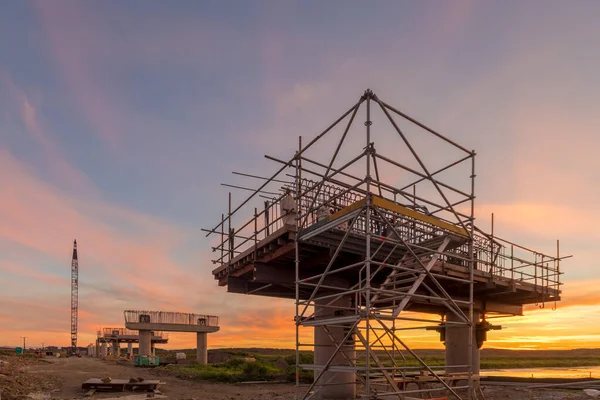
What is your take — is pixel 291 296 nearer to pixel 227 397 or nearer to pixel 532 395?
pixel 227 397

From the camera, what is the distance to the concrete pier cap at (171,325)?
44656 millimetres

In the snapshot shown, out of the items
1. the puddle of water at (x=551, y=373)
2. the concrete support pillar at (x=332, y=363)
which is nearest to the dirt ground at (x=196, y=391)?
the concrete support pillar at (x=332, y=363)

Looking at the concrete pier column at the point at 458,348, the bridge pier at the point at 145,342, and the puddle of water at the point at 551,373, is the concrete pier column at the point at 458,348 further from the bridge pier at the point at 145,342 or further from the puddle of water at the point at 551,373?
the bridge pier at the point at 145,342

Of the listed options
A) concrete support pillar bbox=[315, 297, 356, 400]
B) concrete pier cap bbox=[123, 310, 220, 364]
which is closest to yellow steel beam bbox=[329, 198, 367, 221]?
concrete support pillar bbox=[315, 297, 356, 400]

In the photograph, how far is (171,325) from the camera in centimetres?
4481

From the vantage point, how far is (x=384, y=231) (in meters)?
16.8

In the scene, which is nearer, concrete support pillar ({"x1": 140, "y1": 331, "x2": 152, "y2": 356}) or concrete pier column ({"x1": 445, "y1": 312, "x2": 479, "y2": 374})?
concrete pier column ({"x1": 445, "y1": 312, "x2": 479, "y2": 374})

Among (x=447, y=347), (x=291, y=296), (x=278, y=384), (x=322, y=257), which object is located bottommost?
(x=278, y=384)

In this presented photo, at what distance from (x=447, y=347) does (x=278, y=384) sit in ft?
36.9

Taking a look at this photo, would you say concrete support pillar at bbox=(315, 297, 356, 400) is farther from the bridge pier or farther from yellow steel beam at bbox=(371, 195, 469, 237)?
the bridge pier

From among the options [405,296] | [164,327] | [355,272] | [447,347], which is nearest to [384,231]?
[355,272]

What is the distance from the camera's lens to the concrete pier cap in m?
44.7

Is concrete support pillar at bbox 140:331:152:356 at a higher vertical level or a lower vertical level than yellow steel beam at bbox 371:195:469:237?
lower

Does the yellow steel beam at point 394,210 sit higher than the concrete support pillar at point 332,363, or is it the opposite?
the yellow steel beam at point 394,210
